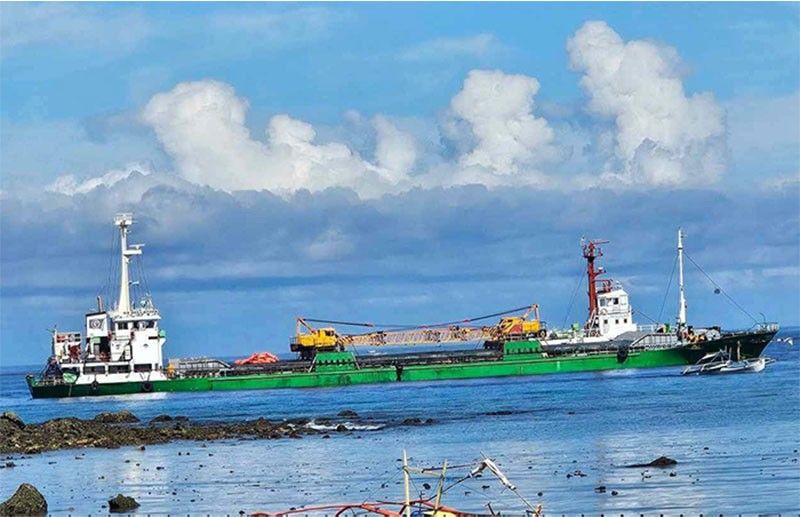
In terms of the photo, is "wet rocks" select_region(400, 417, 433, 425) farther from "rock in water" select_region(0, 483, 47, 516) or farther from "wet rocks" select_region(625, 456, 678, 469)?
"rock in water" select_region(0, 483, 47, 516)

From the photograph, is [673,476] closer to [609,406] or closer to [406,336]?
[609,406]

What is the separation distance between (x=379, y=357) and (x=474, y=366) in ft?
49.9

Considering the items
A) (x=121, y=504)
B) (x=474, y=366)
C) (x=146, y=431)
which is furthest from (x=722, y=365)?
(x=121, y=504)

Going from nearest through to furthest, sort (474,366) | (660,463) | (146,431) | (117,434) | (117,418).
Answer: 1. (660,463)
2. (117,434)
3. (146,431)
4. (117,418)
5. (474,366)

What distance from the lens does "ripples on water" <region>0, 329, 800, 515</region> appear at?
43812 mm

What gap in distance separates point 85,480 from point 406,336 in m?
88.6

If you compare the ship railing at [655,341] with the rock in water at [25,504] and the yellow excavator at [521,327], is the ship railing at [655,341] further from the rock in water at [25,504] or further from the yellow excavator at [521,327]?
the rock in water at [25,504]

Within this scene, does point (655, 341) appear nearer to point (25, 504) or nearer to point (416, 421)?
point (416, 421)

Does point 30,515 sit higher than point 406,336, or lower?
lower

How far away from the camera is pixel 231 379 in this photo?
122 m

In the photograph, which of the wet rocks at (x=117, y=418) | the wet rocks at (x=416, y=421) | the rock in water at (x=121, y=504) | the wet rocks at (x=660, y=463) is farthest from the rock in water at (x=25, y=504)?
the wet rocks at (x=117, y=418)

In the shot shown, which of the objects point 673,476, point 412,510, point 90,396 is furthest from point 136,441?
point 90,396

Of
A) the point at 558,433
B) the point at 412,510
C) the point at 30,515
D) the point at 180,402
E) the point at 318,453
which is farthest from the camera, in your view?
the point at 180,402

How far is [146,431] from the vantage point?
242 feet
